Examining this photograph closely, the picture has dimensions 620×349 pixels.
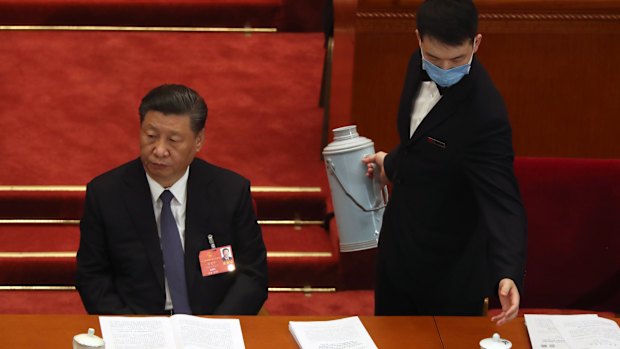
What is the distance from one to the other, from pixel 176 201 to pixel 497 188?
2.91 ft

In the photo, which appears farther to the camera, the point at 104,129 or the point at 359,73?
the point at 104,129

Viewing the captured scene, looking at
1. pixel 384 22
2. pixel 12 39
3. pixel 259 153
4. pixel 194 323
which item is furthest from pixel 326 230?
pixel 12 39

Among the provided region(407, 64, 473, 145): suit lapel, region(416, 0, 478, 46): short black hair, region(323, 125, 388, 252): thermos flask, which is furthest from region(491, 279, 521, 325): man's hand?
region(323, 125, 388, 252): thermos flask

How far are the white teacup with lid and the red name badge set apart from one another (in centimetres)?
51

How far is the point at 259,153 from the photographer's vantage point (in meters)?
4.87

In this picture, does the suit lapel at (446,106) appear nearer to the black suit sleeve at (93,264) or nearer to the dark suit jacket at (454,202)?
the dark suit jacket at (454,202)

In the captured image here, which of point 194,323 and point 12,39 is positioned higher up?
point 12,39

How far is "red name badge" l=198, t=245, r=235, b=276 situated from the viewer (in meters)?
3.02

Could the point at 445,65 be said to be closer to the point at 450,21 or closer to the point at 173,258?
the point at 450,21

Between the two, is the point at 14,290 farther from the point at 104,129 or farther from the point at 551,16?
the point at 551,16

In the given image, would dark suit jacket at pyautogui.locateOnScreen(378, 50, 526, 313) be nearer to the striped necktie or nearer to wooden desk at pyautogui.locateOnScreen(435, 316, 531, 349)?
wooden desk at pyautogui.locateOnScreen(435, 316, 531, 349)

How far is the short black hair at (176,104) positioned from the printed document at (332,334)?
0.61 metres

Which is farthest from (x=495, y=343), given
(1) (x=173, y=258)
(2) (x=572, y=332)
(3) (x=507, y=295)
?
(1) (x=173, y=258)

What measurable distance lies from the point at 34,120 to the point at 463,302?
104 inches
